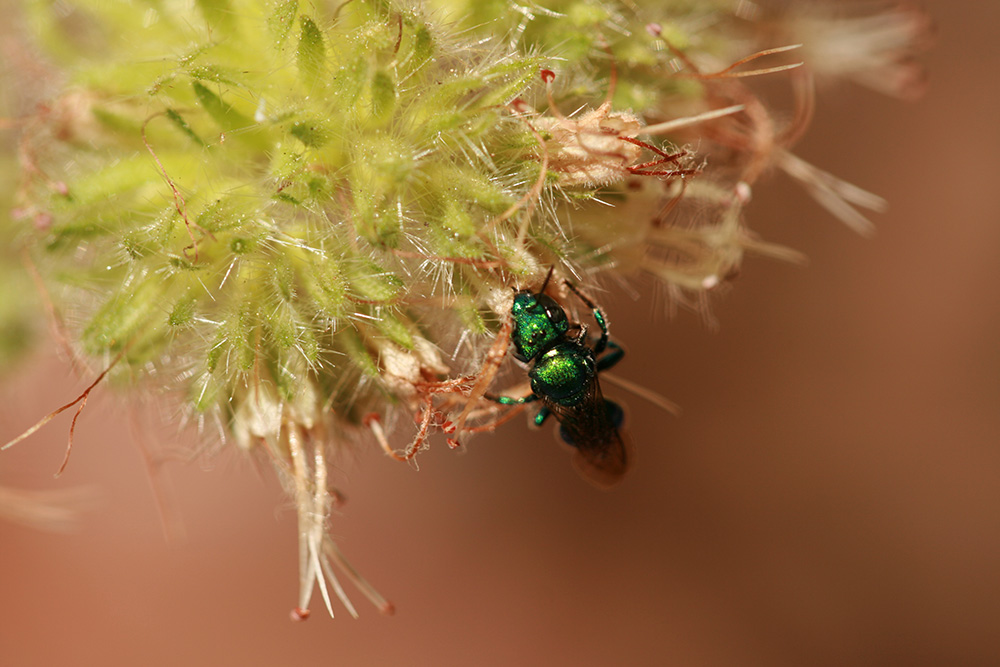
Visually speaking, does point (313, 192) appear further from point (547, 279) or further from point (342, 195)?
point (547, 279)

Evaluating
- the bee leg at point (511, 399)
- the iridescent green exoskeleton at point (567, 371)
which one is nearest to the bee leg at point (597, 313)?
the iridescent green exoskeleton at point (567, 371)

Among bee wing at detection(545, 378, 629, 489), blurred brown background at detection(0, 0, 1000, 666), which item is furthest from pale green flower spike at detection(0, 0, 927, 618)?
blurred brown background at detection(0, 0, 1000, 666)

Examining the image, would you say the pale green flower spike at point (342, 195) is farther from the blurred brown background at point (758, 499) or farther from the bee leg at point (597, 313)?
the blurred brown background at point (758, 499)

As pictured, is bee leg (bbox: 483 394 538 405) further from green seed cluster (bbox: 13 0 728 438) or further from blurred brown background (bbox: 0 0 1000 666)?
blurred brown background (bbox: 0 0 1000 666)

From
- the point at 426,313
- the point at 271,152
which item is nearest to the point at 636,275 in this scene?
the point at 426,313

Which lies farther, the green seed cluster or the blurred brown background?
the blurred brown background

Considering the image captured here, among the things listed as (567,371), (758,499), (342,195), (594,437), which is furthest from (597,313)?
(758,499)
